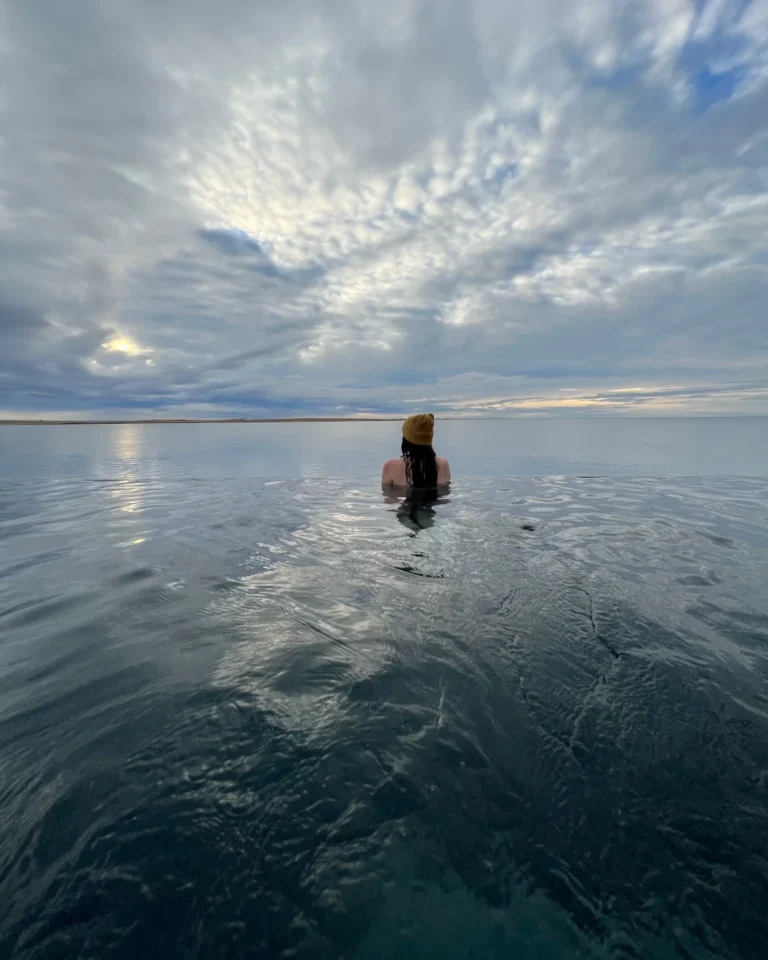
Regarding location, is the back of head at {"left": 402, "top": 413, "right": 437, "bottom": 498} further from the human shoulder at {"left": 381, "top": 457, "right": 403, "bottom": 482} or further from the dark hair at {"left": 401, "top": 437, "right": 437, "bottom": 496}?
the human shoulder at {"left": 381, "top": 457, "right": 403, "bottom": 482}

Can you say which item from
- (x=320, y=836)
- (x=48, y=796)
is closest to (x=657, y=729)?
(x=320, y=836)

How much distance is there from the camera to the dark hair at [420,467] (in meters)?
12.0

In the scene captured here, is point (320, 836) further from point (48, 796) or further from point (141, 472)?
point (141, 472)

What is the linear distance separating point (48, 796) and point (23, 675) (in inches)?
68.6

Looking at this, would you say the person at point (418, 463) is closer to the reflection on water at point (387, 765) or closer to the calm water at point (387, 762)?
the calm water at point (387, 762)

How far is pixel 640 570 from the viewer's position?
6051mm

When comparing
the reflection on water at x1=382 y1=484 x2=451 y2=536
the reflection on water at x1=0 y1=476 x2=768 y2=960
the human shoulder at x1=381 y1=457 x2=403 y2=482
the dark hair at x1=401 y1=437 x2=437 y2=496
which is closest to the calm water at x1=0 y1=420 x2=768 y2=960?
the reflection on water at x1=0 y1=476 x2=768 y2=960

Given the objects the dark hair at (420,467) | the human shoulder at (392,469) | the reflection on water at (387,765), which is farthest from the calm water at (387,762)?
the human shoulder at (392,469)

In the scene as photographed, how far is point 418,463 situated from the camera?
12492mm

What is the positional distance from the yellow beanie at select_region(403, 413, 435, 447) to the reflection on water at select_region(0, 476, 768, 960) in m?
5.61

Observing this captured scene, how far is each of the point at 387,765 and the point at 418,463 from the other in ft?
33.5

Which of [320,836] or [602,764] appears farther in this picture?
[602,764]

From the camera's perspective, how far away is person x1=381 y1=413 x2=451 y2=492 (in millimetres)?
10898

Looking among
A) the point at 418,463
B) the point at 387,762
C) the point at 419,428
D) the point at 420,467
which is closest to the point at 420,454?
the point at 418,463
